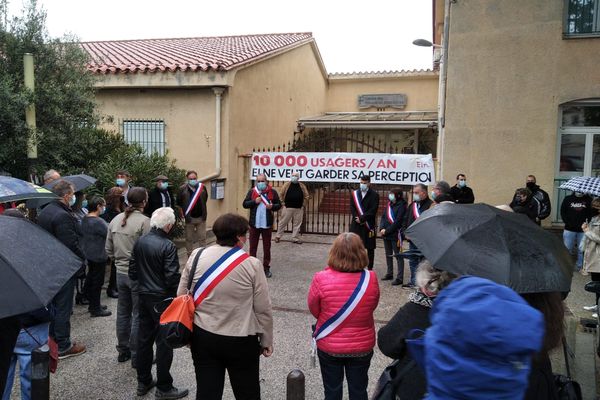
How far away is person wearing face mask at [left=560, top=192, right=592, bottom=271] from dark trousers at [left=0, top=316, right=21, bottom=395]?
8.45 metres

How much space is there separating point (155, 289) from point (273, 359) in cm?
157

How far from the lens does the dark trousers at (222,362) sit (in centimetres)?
315

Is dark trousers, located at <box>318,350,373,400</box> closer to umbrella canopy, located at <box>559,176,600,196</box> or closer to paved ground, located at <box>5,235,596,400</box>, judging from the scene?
paved ground, located at <box>5,235,596,400</box>

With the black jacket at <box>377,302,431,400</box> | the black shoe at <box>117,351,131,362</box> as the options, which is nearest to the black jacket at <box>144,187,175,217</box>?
the black shoe at <box>117,351,131,362</box>

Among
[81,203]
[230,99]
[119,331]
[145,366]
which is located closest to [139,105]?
[230,99]

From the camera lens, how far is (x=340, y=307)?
128 inches

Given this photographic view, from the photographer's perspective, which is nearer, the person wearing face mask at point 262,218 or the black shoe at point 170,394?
the black shoe at point 170,394

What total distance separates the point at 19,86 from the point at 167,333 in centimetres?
649

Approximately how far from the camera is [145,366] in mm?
4137

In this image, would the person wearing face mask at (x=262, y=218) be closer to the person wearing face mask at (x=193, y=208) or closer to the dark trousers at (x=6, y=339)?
the person wearing face mask at (x=193, y=208)

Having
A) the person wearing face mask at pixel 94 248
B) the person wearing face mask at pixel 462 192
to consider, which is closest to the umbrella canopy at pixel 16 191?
the person wearing face mask at pixel 94 248

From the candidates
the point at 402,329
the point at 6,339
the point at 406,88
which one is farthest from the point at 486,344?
the point at 406,88

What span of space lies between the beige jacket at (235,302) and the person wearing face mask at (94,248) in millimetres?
3237

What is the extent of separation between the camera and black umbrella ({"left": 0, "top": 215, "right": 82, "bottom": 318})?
2197mm
